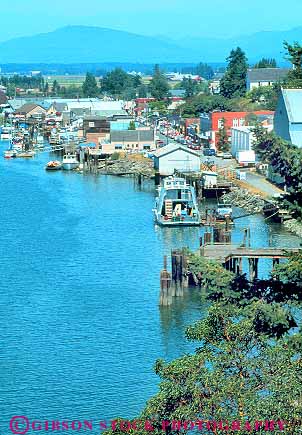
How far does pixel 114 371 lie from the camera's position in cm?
618

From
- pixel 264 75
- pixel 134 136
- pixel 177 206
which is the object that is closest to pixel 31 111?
pixel 264 75

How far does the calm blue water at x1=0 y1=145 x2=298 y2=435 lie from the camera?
584 centimetres

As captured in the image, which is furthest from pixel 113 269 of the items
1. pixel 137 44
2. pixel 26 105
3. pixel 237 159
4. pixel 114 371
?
pixel 137 44

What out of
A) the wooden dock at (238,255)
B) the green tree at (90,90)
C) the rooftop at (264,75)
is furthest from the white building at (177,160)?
the green tree at (90,90)

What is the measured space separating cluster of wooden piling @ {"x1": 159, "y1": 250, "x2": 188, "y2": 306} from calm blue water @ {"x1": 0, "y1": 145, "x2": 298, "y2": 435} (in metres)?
0.08

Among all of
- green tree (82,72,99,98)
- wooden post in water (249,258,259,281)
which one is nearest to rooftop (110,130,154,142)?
wooden post in water (249,258,259,281)

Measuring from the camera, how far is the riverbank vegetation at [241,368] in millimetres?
3248

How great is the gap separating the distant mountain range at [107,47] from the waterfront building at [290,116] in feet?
407

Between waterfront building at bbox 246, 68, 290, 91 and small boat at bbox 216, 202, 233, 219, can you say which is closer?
small boat at bbox 216, 202, 233, 219

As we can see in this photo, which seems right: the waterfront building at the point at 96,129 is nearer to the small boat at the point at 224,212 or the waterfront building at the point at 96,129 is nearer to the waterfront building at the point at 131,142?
the waterfront building at the point at 131,142

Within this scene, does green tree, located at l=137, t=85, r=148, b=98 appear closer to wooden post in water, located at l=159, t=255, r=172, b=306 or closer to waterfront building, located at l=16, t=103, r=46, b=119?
waterfront building, located at l=16, t=103, r=46, b=119

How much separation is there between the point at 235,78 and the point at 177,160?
30.9 feet

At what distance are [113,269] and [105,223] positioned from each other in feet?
9.32

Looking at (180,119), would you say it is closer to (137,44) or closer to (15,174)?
(15,174)
